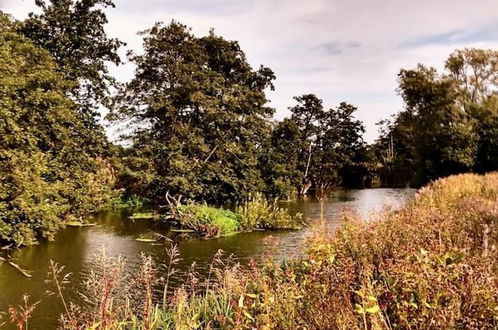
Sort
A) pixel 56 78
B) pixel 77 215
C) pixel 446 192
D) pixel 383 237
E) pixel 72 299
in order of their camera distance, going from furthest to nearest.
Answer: pixel 77 215 < pixel 56 78 < pixel 446 192 < pixel 72 299 < pixel 383 237

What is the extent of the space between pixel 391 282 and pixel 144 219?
19.6 metres

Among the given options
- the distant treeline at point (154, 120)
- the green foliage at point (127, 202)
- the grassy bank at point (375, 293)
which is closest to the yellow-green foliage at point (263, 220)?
the distant treeline at point (154, 120)

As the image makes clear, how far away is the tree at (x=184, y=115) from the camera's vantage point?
21.7m

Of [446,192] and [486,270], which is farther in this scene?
[446,192]

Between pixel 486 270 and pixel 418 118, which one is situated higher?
pixel 418 118

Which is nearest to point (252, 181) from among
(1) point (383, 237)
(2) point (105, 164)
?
(2) point (105, 164)

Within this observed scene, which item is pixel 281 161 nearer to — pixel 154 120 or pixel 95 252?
pixel 154 120

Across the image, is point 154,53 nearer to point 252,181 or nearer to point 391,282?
point 252,181

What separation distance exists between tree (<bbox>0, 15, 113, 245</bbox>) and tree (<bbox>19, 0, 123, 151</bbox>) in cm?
141

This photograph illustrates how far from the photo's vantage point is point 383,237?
488 centimetres

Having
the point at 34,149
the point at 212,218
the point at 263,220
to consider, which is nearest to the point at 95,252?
the point at 34,149

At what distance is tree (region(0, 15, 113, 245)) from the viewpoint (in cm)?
1282

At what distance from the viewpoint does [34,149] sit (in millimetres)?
14711

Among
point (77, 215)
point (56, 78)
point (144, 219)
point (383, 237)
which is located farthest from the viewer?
point (144, 219)
